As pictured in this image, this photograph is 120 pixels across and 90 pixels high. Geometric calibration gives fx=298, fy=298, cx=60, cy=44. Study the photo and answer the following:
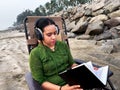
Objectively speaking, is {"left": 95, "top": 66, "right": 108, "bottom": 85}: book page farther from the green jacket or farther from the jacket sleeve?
the jacket sleeve

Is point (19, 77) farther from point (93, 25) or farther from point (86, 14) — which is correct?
point (86, 14)

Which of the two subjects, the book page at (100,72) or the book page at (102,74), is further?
the book page at (102,74)

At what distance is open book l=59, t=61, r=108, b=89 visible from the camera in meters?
3.00

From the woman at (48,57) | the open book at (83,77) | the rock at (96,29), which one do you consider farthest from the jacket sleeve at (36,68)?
the rock at (96,29)

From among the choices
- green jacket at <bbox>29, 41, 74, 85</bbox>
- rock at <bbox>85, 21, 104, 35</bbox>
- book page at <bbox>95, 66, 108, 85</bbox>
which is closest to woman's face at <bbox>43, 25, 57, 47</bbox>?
green jacket at <bbox>29, 41, 74, 85</bbox>

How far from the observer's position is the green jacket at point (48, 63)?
3.51m

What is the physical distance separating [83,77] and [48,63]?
690 millimetres

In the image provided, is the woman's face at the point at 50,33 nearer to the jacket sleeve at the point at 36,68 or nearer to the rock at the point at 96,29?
the jacket sleeve at the point at 36,68

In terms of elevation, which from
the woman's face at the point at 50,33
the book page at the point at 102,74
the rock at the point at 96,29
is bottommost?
the rock at the point at 96,29

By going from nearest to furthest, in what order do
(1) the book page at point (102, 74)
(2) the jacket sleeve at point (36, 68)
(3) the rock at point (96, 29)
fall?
(1) the book page at point (102, 74) < (2) the jacket sleeve at point (36, 68) < (3) the rock at point (96, 29)

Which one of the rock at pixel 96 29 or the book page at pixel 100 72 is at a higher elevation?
the book page at pixel 100 72

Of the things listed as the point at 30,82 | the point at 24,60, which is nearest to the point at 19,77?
the point at 24,60

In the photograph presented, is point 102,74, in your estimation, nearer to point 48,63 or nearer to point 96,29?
point 48,63

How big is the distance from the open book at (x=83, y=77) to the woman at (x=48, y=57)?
302 millimetres
